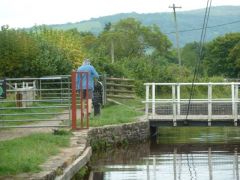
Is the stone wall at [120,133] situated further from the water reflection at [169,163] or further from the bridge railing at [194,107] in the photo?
the bridge railing at [194,107]

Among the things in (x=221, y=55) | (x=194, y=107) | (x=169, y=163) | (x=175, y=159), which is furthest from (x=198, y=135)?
(x=221, y=55)

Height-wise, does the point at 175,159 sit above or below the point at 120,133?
below

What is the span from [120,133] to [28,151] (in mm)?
8489

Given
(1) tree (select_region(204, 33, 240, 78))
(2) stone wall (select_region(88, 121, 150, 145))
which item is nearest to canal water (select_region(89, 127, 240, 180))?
(2) stone wall (select_region(88, 121, 150, 145))

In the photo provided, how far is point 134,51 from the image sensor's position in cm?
10925

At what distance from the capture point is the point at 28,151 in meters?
14.9

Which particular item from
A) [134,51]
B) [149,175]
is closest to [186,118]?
[149,175]

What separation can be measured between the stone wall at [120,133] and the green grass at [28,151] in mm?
2205

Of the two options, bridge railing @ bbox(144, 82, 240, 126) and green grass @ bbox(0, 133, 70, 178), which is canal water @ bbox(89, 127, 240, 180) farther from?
green grass @ bbox(0, 133, 70, 178)

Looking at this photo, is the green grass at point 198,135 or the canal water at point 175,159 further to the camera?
the green grass at point 198,135

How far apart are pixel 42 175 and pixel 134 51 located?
3829 inches

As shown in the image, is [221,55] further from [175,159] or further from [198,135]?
[175,159]

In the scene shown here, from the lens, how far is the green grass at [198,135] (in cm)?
2573

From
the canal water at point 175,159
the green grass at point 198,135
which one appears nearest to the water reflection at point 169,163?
the canal water at point 175,159
